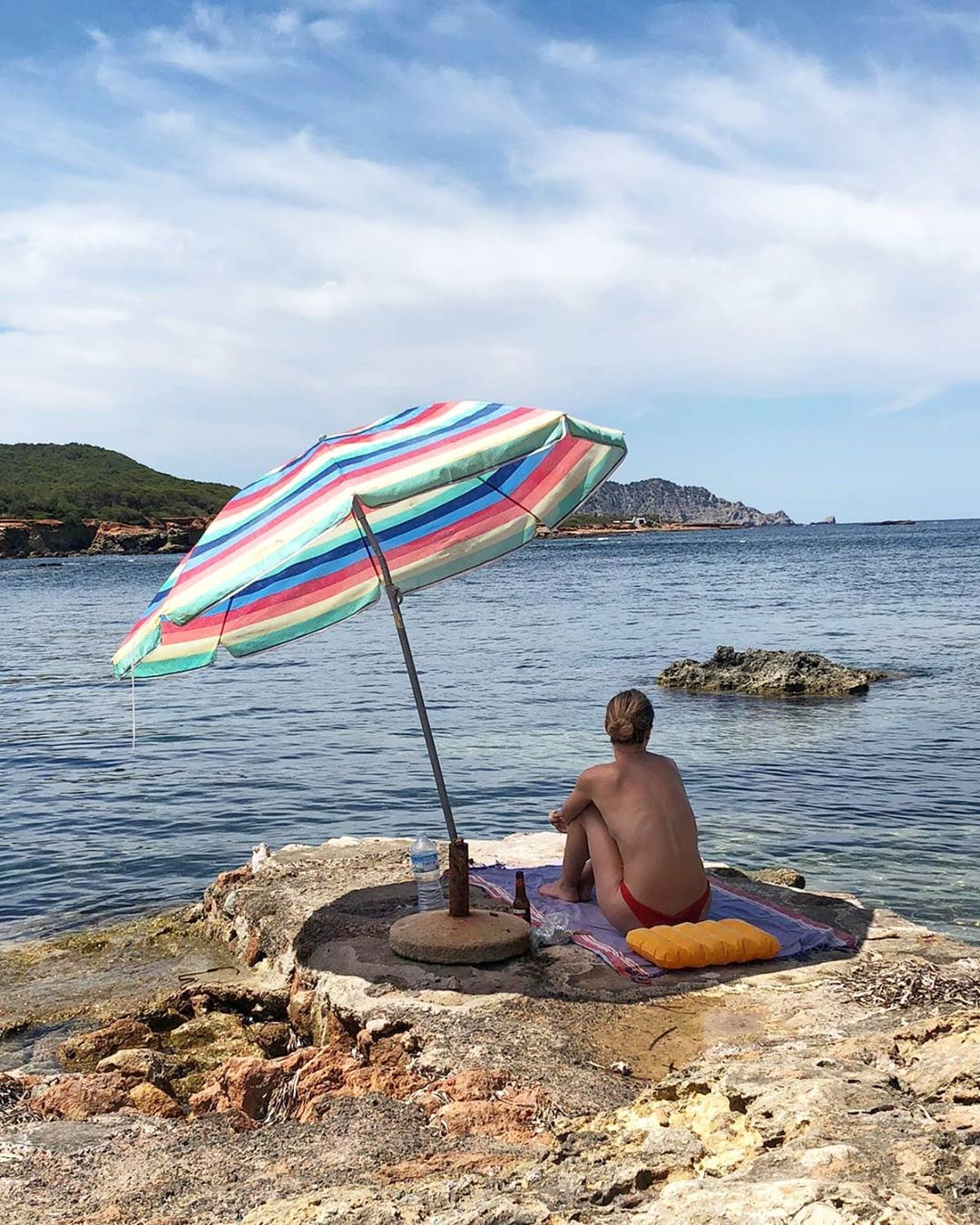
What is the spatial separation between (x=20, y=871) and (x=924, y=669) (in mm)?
16460

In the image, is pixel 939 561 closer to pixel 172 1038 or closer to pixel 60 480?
pixel 172 1038

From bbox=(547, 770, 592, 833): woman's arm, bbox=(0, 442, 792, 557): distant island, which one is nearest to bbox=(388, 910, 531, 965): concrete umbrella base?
bbox=(547, 770, 592, 833): woman's arm

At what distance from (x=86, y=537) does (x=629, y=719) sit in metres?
105

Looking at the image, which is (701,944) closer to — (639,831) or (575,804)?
(639,831)

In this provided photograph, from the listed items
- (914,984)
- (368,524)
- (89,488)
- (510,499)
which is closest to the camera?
(914,984)

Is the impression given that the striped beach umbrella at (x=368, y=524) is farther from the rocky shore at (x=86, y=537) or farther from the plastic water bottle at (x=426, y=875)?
the rocky shore at (x=86, y=537)

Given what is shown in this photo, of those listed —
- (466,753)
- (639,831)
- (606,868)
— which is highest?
(639,831)

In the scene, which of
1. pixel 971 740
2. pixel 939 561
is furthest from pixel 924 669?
pixel 939 561

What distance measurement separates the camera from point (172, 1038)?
572 centimetres

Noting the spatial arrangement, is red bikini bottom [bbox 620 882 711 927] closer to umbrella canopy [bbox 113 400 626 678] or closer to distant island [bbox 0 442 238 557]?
umbrella canopy [bbox 113 400 626 678]

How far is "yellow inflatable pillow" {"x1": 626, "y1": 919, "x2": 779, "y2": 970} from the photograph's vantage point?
5.61 metres

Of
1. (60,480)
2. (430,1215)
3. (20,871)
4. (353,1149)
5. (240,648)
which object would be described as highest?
(60,480)

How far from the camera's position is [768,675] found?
19.1m

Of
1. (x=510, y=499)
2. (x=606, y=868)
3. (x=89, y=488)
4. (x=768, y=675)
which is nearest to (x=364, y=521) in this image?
(x=510, y=499)
